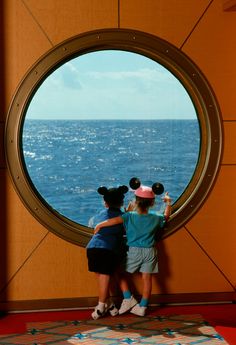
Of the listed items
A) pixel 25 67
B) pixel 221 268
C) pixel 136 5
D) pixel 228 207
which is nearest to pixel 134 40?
pixel 136 5

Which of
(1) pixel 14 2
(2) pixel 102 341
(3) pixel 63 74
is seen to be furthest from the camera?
(3) pixel 63 74

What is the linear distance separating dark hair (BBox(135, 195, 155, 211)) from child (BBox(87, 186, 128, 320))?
0.10m

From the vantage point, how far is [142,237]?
14.9 feet

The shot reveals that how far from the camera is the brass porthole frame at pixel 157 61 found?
447 centimetres

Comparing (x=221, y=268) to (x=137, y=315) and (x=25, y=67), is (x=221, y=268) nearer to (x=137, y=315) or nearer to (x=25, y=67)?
(x=137, y=315)

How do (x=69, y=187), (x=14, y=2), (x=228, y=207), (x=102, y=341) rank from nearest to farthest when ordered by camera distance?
(x=102, y=341)
(x=14, y=2)
(x=228, y=207)
(x=69, y=187)

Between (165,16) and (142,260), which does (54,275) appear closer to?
(142,260)

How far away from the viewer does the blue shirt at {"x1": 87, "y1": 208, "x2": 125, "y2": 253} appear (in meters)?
4.48

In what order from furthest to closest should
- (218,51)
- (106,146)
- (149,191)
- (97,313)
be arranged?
(106,146) < (218,51) < (149,191) < (97,313)

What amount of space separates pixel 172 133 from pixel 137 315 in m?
1.27

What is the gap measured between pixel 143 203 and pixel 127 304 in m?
0.65

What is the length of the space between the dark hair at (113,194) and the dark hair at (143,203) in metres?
0.10

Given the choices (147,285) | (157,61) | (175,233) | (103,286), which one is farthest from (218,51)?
(103,286)

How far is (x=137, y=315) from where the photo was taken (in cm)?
450
